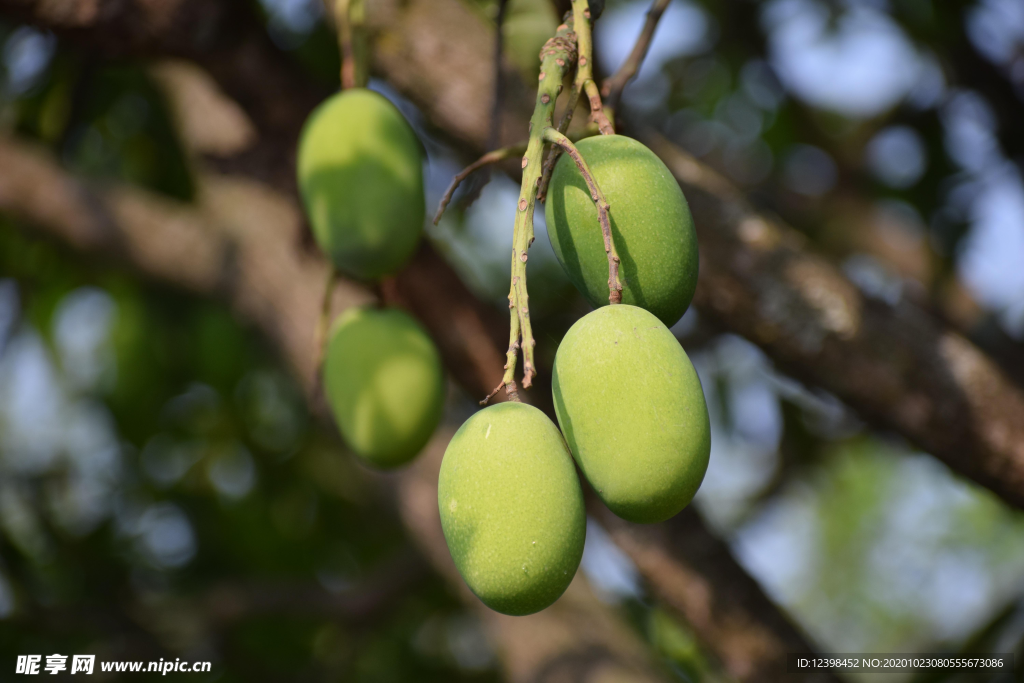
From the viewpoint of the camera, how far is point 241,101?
110cm

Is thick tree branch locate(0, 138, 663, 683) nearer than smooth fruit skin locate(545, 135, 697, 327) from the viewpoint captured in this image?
No

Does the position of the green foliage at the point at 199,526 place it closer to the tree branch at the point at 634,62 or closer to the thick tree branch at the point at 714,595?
the thick tree branch at the point at 714,595

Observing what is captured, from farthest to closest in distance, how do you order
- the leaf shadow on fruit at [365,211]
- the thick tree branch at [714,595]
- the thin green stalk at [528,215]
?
1. the thick tree branch at [714,595]
2. the leaf shadow on fruit at [365,211]
3. the thin green stalk at [528,215]

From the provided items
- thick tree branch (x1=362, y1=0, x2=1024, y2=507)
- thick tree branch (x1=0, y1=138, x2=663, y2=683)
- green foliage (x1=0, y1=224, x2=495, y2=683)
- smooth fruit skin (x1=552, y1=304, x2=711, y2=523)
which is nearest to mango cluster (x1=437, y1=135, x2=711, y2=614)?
smooth fruit skin (x1=552, y1=304, x2=711, y2=523)

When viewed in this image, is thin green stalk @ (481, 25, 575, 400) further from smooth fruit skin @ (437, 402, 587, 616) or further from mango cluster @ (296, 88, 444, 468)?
mango cluster @ (296, 88, 444, 468)

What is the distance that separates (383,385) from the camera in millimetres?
807

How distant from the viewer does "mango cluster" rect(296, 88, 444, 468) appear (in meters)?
0.75

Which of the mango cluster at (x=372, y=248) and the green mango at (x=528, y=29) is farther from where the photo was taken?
the green mango at (x=528, y=29)

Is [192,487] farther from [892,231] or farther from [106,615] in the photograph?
[892,231]

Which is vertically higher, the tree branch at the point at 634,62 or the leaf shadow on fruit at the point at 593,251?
the tree branch at the point at 634,62

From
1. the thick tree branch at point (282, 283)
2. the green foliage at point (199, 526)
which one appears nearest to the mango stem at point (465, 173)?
the thick tree branch at point (282, 283)

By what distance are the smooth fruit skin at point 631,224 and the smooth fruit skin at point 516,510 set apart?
0.11m

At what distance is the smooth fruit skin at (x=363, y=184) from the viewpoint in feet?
2.45

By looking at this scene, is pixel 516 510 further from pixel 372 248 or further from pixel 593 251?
pixel 372 248
